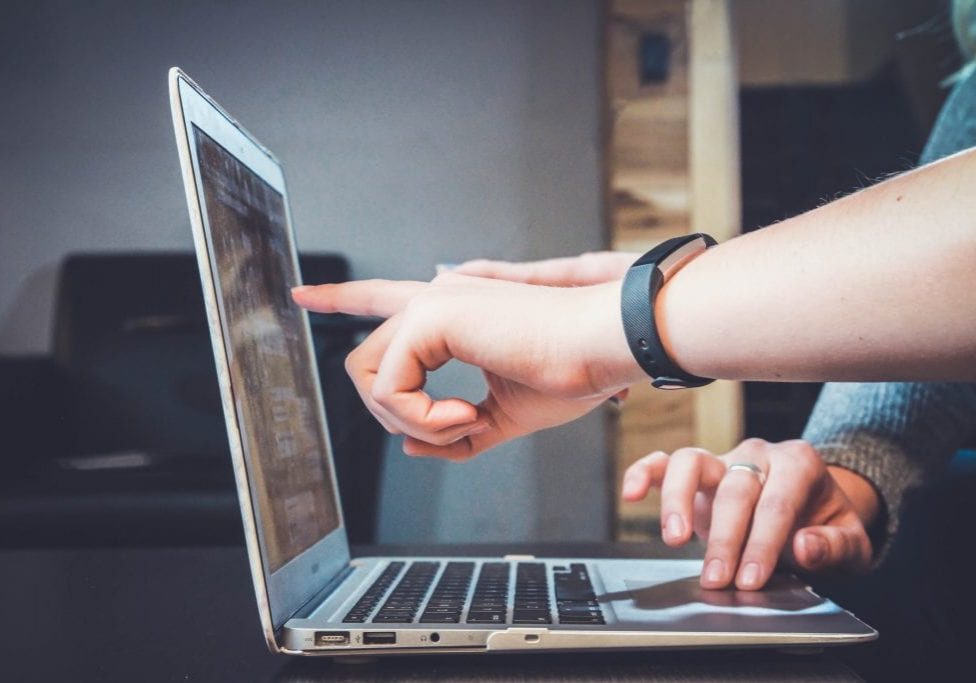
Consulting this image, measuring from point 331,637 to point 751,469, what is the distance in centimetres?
35

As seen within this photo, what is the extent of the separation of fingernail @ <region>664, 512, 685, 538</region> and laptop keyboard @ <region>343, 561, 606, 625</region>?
7 cm

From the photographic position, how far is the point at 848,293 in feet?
1.50

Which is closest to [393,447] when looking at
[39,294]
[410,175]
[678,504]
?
[410,175]

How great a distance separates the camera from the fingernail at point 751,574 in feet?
1.90

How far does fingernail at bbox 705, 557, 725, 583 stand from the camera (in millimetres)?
581

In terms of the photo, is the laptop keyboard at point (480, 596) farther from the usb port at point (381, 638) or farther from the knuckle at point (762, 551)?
the knuckle at point (762, 551)

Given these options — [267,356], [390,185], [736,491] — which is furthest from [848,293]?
[390,185]

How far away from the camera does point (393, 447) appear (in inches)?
81.9

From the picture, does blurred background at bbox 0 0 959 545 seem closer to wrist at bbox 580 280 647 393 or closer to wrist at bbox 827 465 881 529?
wrist at bbox 827 465 881 529

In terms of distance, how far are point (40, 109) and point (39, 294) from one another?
499 mm

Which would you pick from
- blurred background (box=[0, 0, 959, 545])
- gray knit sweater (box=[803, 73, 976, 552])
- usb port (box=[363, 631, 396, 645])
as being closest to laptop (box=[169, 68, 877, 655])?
usb port (box=[363, 631, 396, 645])

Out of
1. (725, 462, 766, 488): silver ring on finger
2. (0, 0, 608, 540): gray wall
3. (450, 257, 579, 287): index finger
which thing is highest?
(0, 0, 608, 540): gray wall

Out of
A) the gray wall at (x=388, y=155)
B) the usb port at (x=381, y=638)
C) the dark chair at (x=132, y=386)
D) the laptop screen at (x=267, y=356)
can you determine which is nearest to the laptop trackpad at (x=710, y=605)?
the usb port at (x=381, y=638)

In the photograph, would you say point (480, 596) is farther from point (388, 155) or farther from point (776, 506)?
point (388, 155)
